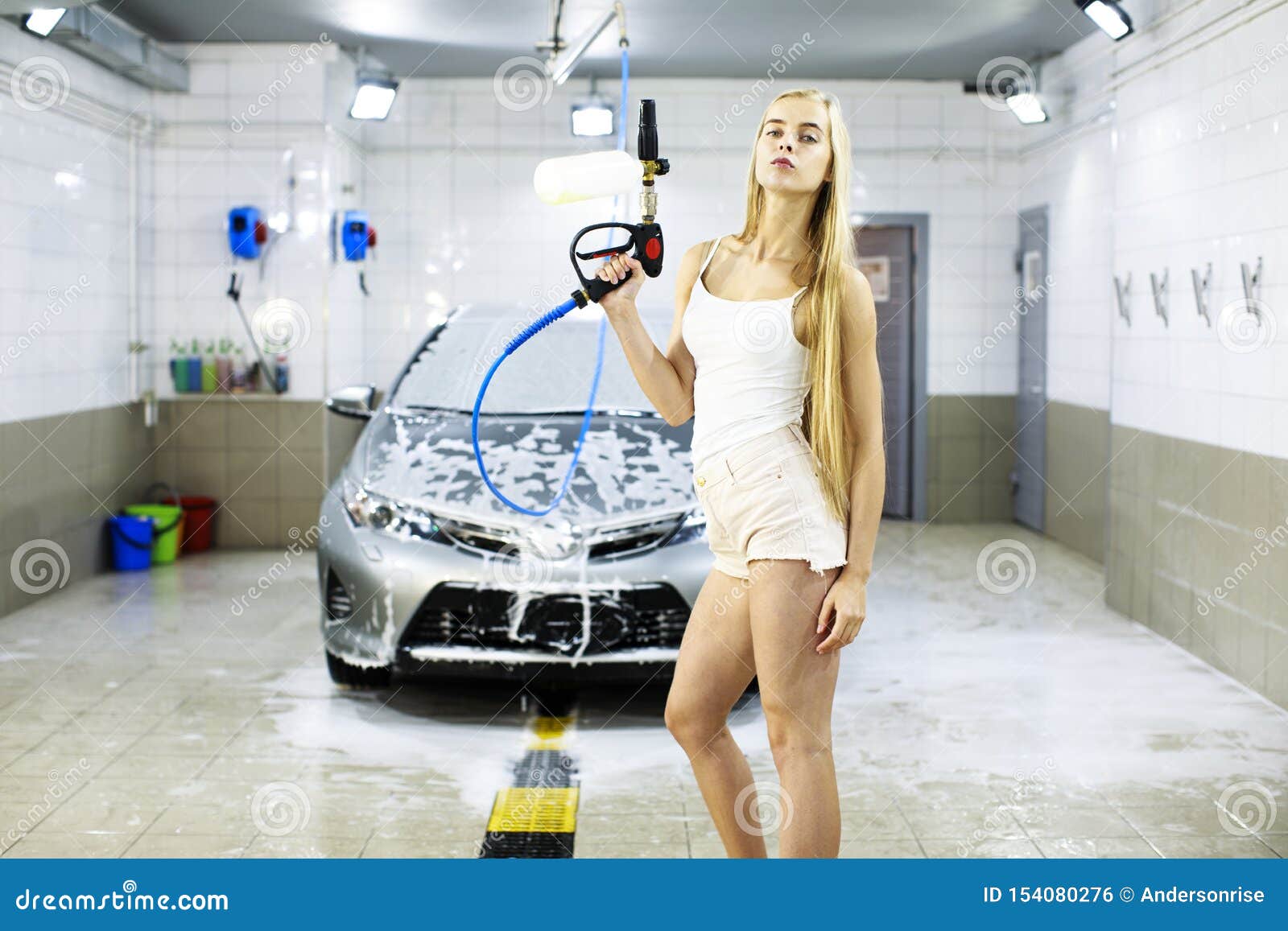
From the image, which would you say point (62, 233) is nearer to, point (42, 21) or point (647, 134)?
point (42, 21)

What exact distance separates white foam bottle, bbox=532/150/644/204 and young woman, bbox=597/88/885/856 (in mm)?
129

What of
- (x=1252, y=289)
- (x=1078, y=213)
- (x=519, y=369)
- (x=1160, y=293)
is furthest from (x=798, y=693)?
(x=1078, y=213)

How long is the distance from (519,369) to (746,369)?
2693 millimetres

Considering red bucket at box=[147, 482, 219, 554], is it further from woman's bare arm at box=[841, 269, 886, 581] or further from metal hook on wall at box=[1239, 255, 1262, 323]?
woman's bare arm at box=[841, 269, 886, 581]

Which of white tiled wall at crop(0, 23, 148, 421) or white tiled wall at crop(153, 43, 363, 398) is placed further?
white tiled wall at crop(153, 43, 363, 398)

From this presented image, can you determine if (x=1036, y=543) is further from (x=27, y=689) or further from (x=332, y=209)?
(x=27, y=689)

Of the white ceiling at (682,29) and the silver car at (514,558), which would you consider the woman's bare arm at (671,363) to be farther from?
the white ceiling at (682,29)

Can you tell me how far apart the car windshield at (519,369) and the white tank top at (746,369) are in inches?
92.6

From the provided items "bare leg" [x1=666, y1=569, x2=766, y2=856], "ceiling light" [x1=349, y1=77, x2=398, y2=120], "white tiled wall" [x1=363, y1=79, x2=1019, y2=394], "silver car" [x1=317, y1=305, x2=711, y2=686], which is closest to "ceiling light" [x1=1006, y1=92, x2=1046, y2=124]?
"white tiled wall" [x1=363, y1=79, x2=1019, y2=394]

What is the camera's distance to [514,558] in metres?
3.78

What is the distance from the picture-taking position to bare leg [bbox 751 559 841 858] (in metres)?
1.94

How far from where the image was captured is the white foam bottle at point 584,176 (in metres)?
1.94

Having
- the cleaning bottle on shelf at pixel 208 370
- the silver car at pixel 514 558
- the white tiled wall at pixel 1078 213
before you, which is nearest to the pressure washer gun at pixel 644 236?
the silver car at pixel 514 558
